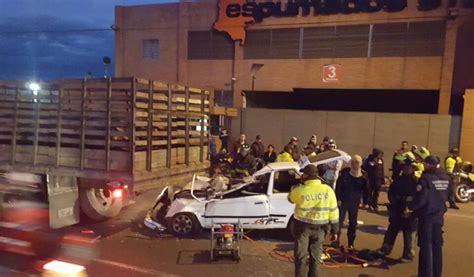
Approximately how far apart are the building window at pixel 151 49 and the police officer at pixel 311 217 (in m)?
20.7

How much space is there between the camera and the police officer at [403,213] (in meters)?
5.88

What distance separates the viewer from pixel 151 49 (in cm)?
2398

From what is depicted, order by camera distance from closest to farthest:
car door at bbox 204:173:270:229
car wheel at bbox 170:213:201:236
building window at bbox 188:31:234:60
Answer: car door at bbox 204:173:270:229 → car wheel at bbox 170:213:201:236 → building window at bbox 188:31:234:60

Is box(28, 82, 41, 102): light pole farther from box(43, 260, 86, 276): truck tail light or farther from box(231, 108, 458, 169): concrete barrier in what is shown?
box(231, 108, 458, 169): concrete barrier

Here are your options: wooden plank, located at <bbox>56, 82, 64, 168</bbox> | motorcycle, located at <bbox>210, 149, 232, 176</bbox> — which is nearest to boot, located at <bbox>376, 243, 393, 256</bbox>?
wooden plank, located at <bbox>56, 82, 64, 168</bbox>

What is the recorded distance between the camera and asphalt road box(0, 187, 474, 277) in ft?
17.8

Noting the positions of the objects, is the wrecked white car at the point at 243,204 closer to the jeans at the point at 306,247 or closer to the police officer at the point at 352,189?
the police officer at the point at 352,189

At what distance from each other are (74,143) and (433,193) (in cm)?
517

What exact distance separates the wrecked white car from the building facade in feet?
45.6

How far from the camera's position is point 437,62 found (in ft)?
59.6

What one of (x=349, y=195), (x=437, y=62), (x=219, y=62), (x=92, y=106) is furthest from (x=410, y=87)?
(x=92, y=106)

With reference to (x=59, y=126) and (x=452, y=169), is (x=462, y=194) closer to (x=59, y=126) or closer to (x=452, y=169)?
(x=452, y=169)

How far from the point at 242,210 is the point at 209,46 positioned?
17.2 meters

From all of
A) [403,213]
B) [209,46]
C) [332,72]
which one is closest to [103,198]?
[403,213]
